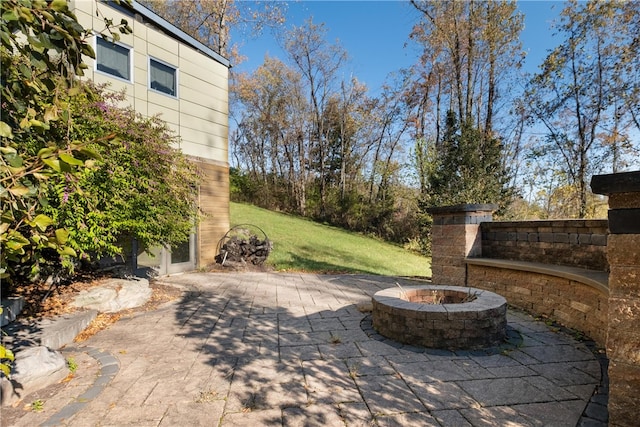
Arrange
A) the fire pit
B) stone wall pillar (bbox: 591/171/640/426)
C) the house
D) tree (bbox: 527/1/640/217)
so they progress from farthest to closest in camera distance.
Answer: tree (bbox: 527/1/640/217), the house, the fire pit, stone wall pillar (bbox: 591/171/640/426)

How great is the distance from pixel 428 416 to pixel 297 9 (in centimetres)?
1734

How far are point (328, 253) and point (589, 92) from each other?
40.4ft

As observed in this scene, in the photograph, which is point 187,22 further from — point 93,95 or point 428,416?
point 428,416

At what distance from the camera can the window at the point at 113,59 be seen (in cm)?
645

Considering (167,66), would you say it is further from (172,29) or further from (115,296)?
(115,296)

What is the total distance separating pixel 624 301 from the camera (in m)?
1.88

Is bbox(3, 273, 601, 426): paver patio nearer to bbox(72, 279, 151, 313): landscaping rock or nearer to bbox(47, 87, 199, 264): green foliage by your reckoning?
bbox(72, 279, 151, 313): landscaping rock

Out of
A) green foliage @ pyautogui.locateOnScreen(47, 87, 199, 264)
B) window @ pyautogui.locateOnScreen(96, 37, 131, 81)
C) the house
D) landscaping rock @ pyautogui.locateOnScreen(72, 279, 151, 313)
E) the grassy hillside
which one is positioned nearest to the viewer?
green foliage @ pyautogui.locateOnScreen(47, 87, 199, 264)

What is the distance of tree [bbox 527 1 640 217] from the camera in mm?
11531

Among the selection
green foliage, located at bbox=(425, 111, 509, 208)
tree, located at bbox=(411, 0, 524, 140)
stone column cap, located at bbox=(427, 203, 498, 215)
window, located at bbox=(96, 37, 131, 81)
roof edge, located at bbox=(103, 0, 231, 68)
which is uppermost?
tree, located at bbox=(411, 0, 524, 140)

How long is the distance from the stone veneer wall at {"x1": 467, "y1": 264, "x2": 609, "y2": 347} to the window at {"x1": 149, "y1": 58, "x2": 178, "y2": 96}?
7.78 meters

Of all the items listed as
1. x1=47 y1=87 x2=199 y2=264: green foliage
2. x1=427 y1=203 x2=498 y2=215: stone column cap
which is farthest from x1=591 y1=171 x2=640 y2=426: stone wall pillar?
x1=47 y1=87 x2=199 y2=264: green foliage

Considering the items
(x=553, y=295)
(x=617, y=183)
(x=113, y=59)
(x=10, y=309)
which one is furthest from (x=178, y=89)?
(x=553, y=295)

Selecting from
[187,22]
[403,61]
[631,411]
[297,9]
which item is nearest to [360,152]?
[403,61]
